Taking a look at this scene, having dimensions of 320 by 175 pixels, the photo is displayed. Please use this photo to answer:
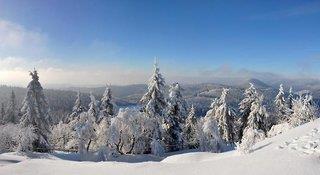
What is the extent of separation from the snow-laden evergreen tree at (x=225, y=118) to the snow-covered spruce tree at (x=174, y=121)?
8455 millimetres

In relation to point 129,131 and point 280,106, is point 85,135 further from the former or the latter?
point 280,106

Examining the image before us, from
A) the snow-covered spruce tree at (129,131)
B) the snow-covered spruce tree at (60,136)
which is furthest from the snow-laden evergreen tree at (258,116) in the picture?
the snow-covered spruce tree at (60,136)

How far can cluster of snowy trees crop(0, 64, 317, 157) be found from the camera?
45.8 meters

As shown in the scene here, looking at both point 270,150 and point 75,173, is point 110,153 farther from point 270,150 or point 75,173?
point 270,150

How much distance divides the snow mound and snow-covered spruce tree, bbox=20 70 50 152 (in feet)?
119

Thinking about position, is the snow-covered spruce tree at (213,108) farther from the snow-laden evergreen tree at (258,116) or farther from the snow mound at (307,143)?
the snow mound at (307,143)

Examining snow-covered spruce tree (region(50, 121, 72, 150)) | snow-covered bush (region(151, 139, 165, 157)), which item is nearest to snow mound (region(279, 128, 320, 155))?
snow-covered bush (region(151, 139, 165, 157))

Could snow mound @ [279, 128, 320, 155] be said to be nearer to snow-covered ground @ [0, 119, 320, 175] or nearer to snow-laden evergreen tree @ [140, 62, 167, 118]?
snow-covered ground @ [0, 119, 320, 175]

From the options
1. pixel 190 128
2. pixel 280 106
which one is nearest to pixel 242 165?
pixel 190 128

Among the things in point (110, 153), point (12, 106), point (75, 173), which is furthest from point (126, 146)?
point (12, 106)

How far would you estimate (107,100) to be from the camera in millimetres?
58531

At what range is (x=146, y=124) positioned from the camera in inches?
1900

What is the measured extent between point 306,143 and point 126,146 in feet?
107

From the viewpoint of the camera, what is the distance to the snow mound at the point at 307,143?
1659cm
